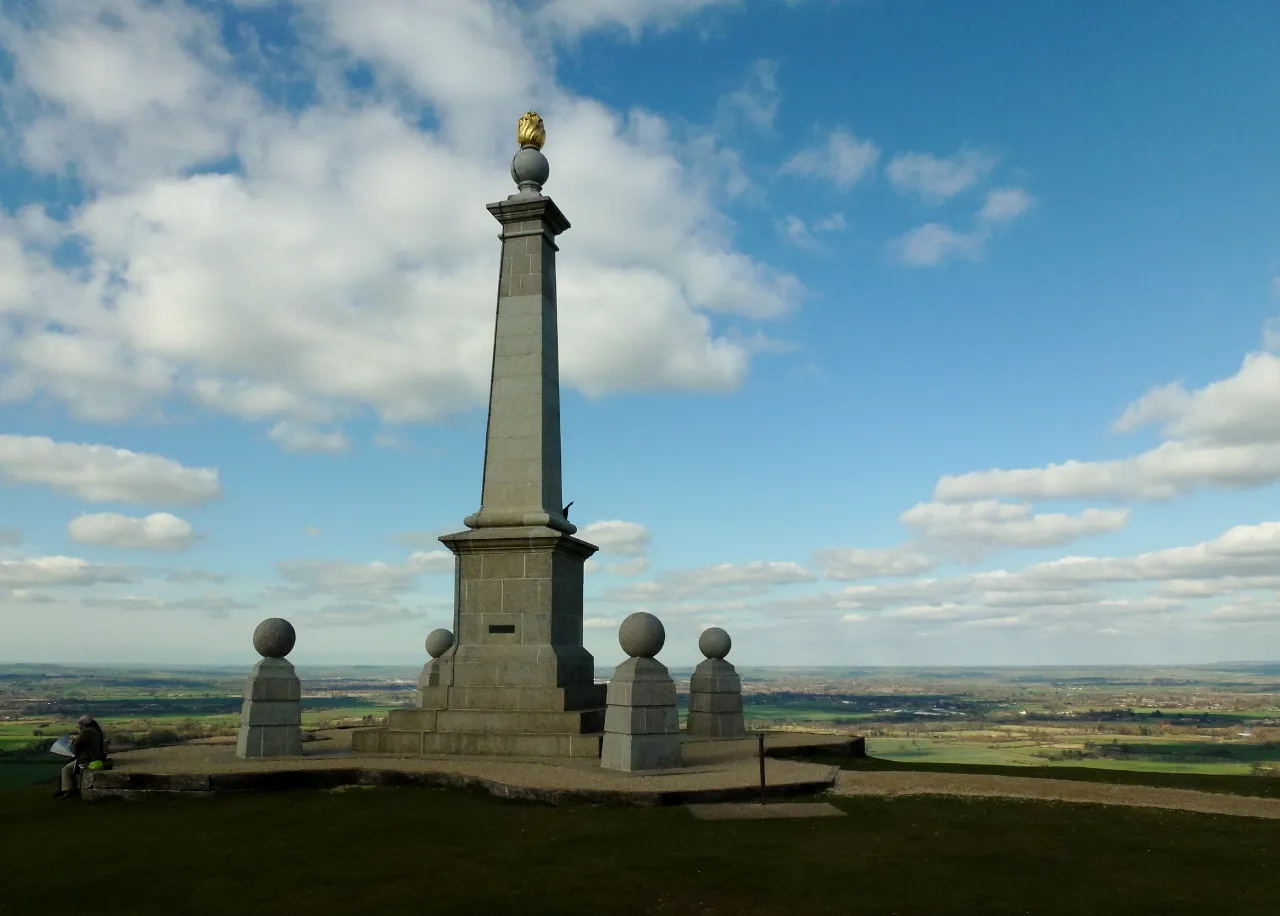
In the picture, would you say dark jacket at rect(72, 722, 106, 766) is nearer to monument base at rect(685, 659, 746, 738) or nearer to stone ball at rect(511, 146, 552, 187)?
monument base at rect(685, 659, 746, 738)

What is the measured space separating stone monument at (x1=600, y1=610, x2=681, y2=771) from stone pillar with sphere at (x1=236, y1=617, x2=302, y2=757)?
6.06 meters

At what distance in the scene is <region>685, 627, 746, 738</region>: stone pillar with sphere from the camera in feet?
66.2

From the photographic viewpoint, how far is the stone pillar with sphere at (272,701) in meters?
15.7

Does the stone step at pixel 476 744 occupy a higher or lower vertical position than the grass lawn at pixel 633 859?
higher

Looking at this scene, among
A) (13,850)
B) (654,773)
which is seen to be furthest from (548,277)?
(13,850)

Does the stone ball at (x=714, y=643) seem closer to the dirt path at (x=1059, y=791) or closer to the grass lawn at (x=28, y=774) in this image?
the dirt path at (x=1059, y=791)

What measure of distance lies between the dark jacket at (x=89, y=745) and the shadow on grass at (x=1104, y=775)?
12162mm

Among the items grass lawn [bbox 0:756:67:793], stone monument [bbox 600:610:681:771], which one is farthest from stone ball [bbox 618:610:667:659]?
grass lawn [bbox 0:756:67:793]

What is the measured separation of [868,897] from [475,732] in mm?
10280

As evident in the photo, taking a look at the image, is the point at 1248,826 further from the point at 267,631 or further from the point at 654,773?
the point at 267,631

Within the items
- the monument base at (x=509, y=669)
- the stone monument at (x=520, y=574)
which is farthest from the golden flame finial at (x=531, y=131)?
the monument base at (x=509, y=669)

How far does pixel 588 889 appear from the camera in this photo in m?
7.55

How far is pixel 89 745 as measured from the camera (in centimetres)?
1362

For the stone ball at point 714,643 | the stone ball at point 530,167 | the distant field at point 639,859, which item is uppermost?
the stone ball at point 530,167
